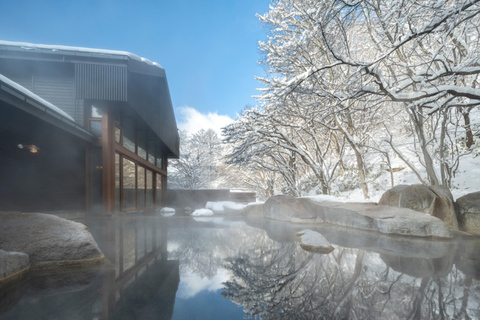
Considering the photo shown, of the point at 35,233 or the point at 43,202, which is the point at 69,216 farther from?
the point at 35,233

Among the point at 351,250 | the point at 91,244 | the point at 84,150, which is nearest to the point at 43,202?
the point at 84,150

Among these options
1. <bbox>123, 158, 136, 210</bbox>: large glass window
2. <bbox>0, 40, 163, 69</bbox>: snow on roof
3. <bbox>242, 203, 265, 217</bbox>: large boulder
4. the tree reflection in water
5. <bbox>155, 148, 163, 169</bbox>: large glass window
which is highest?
<bbox>0, 40, 163, 69</bbox>: snow on roof

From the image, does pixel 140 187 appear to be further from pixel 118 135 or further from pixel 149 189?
pixel 118 135

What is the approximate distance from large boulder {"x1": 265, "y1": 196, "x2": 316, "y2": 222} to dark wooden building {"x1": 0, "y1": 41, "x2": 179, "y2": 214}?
592cm

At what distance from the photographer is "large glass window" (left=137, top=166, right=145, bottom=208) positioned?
12180 mm

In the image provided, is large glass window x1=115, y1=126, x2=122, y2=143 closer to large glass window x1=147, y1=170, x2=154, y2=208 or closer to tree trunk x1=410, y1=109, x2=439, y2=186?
large glass window x1=147, y1=170, x2=154, y2=208

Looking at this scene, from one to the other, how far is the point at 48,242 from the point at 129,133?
9.24 meters

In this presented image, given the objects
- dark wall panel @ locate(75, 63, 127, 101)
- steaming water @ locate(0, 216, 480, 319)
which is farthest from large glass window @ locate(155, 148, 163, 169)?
steaming water @ locate(0, 216, 480, 319)

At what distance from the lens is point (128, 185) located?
424 inches

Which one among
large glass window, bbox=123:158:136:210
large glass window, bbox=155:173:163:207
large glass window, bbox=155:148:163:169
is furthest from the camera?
large glass window, bbox=155:148:163:169

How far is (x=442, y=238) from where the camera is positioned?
185 inches

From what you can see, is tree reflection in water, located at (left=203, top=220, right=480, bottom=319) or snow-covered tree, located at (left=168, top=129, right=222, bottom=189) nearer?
tree reflection in water, located at (left=203, top=220, right=480, bottom=319)

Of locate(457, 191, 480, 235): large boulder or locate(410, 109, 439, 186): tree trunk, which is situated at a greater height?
locate(410, 109, 439, 186): tree trunk

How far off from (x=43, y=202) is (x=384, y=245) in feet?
29.3
